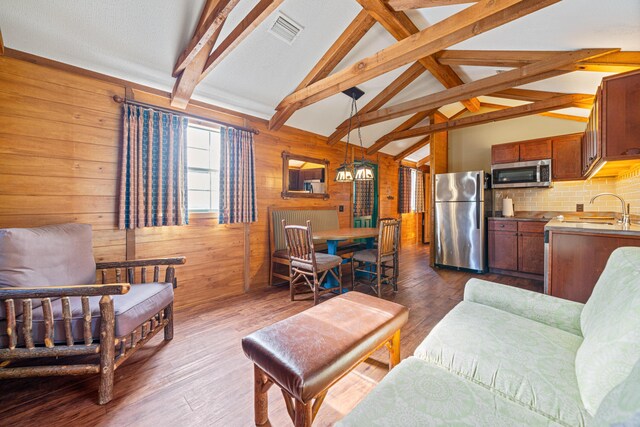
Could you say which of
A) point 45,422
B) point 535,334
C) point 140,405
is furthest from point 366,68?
point 45,422

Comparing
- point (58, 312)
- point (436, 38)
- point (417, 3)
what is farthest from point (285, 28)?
point (58, 312)

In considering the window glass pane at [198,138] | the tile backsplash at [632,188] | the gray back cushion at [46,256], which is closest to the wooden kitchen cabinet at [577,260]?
the tile backsplash at [632,188]

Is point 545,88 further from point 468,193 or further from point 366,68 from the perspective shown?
point 366,68

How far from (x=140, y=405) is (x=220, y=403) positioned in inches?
18.5

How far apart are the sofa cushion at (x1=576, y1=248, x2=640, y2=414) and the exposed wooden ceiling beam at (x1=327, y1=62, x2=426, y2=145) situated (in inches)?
131

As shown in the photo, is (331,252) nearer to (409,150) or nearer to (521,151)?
(521,151)

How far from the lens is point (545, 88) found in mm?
3545

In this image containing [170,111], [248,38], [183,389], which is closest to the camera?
[183,389]

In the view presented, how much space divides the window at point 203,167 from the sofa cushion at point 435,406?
2.92m

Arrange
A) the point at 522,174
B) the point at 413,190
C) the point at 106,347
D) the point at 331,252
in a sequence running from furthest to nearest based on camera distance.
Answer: the point at 413,190 < the point at 522,174 < the point at 331,252 < the point at 106,347

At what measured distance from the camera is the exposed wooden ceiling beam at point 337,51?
8.98 feet

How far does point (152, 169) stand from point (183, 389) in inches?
82.8

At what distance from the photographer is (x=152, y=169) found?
2648mm

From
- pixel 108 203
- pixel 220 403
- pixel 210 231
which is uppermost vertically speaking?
pixel 108 203
